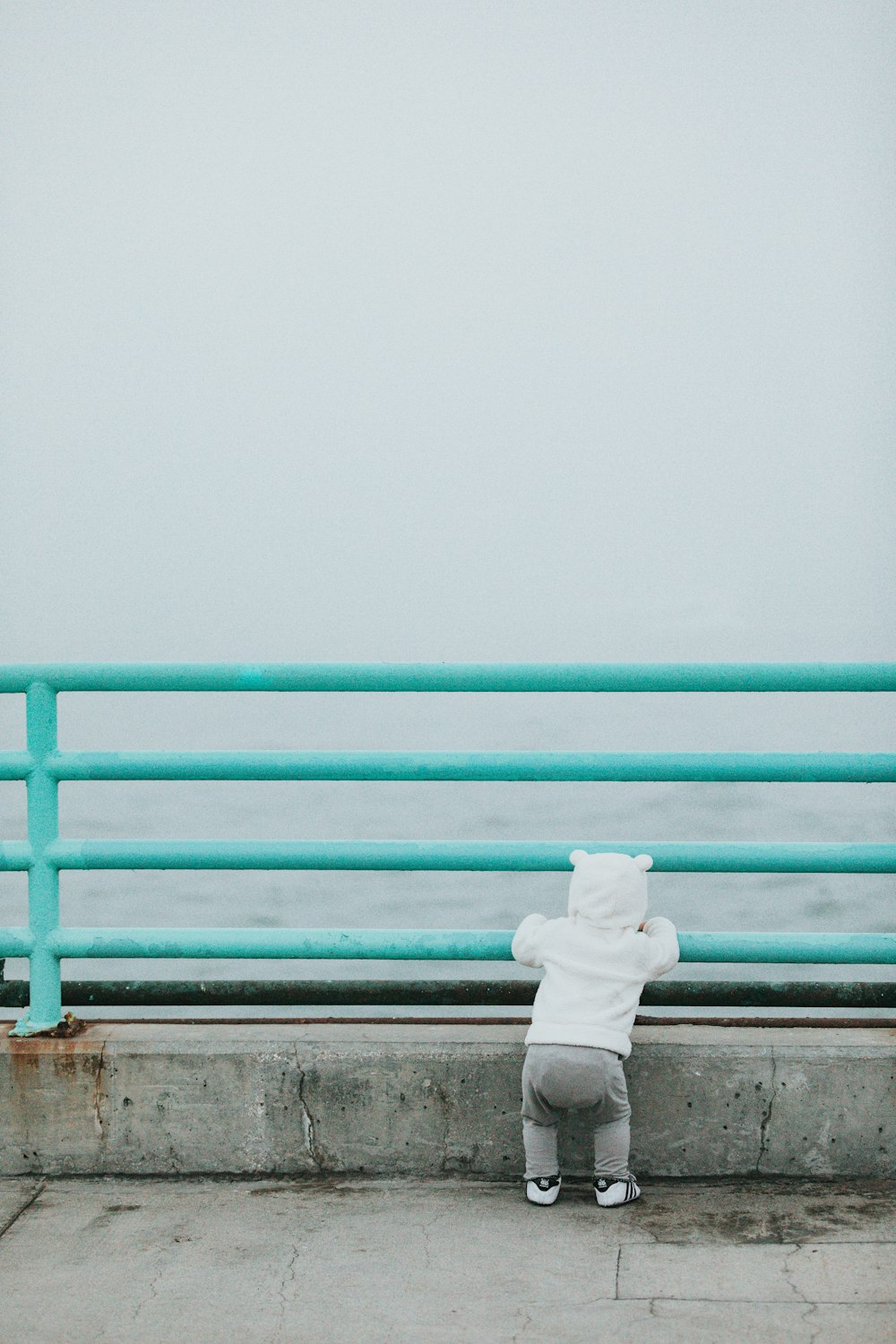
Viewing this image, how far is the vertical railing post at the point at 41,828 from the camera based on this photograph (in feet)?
11.4

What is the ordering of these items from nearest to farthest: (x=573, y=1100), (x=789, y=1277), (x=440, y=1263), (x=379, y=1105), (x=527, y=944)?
(x=789, y=1277)
(x=440, y=1263)
(x=573, y=1100)
(x=527, y=944)
(x=379, y=1105)

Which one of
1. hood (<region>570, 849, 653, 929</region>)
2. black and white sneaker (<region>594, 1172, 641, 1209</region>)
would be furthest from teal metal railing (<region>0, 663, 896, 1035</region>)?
black and white sneaker (<region>594, 1172, 641, 1209</region>)

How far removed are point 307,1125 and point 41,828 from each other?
1067mm

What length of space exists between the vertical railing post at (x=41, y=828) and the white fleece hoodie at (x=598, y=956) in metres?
1.27

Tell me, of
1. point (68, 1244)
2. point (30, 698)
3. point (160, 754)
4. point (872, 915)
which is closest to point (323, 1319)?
point (68, 1244)

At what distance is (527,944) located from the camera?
3.30 metres

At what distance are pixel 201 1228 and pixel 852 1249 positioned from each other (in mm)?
1525

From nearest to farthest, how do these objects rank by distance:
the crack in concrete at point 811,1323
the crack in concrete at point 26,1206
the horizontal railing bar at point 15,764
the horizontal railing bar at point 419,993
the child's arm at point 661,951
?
the crack in concrete at point 811,1323 → the crack in concrete at point 26,1206 → the child's arm at point 661,951 → the horizontal railing bar at point 15,764 → the horizontal railing bar at point 419,993

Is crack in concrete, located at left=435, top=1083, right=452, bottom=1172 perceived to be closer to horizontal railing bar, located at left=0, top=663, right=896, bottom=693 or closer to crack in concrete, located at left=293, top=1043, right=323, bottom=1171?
crack in concrete, located at left=293, top=1043, right=323, bottom=1171

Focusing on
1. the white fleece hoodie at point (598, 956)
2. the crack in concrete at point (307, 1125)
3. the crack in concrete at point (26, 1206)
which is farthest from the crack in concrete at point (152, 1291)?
the white fleece hoodie at point (598, 956)

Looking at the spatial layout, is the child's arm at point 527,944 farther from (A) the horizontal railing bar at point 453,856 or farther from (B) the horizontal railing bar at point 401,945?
(A) the horizontal railing bar at point 453,856

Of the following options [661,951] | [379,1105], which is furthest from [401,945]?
[661,951]

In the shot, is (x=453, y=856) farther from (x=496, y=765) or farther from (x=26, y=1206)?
(x=26, y=1206)

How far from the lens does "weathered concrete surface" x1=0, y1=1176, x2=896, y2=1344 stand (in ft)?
8.60
